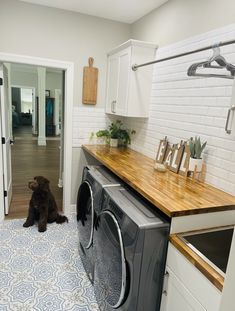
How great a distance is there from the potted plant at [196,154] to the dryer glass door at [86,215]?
837 millimetres

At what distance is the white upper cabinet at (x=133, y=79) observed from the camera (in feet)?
8.24

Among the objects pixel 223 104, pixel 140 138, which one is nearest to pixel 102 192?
pixel 223 104

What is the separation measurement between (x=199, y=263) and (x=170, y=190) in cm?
57

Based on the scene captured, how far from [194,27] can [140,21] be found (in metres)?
1.11

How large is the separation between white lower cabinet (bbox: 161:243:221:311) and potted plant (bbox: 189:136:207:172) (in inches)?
30.4

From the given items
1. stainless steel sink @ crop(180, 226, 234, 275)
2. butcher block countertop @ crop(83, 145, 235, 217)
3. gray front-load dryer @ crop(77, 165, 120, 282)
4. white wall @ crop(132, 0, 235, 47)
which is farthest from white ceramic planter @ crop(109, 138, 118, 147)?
stainless steel sink @ crop(180, 226, 234, 275)

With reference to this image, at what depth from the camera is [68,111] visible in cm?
306

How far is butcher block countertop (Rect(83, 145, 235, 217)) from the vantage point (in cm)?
136

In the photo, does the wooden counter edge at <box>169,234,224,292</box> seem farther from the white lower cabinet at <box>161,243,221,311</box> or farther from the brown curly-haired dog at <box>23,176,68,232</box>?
the brown curly-haired dog at <box>23,176,68,232</box>

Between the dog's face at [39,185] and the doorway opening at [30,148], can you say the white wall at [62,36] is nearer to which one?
the dog's face at [39,185]

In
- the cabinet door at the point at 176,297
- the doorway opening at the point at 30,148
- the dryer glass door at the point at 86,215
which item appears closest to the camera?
the cabinet door at the point at 176,297

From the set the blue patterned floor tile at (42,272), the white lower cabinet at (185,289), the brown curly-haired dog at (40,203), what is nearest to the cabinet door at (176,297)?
the white lower cabinet at (185,289)

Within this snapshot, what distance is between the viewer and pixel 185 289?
1203mm

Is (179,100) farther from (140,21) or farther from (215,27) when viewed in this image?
(140,21)
